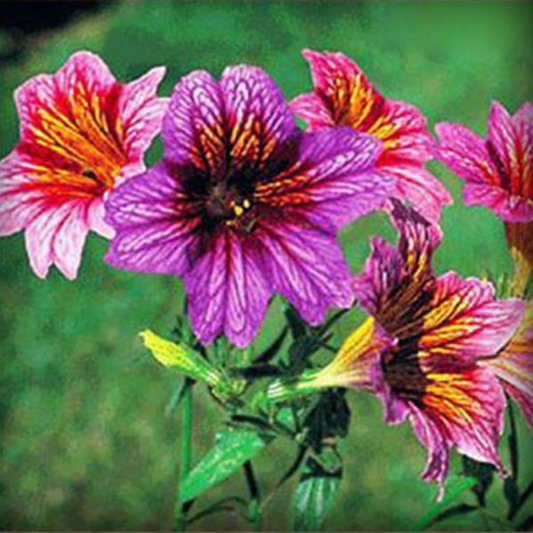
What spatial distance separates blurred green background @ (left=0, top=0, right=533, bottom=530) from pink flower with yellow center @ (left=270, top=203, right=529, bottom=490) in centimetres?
11

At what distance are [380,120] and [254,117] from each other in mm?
89

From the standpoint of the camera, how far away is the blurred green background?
2.75ft

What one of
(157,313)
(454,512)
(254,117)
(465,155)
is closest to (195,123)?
(254,117)

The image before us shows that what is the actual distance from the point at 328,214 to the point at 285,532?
0.71ft

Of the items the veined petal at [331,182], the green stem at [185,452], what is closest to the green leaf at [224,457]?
the green stem at [185,452]

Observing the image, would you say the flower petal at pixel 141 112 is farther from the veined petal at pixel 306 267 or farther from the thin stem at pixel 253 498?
the thin stem at pixel 253 498

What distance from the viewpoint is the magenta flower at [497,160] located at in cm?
68

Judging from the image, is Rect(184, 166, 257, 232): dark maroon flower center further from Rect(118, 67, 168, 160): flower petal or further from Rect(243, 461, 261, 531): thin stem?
Rect(243, 461, 261, 531): thin stem

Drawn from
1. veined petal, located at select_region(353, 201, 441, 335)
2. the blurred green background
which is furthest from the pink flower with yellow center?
the blurred green background

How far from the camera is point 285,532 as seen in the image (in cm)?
76

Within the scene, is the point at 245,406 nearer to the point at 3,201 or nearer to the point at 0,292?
the point at 3,201

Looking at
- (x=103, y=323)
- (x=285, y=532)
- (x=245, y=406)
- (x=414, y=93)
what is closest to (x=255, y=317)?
(x=245, y=406)

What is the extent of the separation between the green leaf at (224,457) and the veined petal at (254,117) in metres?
0.13

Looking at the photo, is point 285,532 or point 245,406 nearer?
point 245,406
